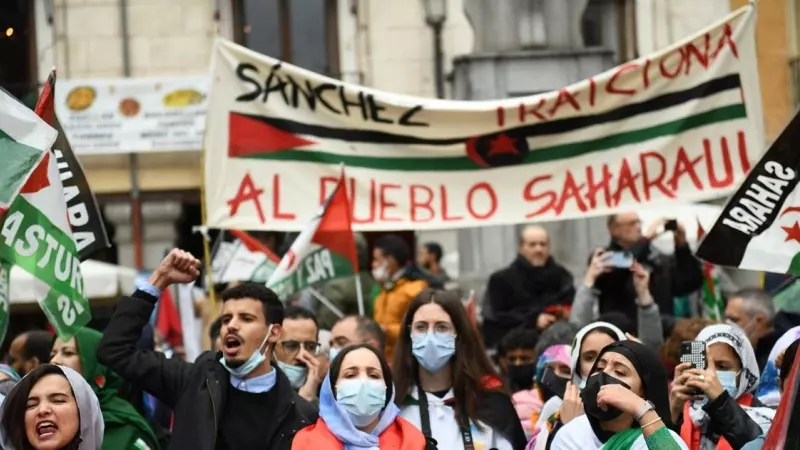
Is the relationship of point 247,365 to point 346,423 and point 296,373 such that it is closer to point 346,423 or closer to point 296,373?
point 346,423

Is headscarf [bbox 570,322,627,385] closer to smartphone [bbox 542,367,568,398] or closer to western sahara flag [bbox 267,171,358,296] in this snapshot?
smartphone [bbox 542,367,568,398]

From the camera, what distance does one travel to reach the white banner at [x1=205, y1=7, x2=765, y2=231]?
11469 mm

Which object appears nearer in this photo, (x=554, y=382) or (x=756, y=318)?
(x=554, y=382)

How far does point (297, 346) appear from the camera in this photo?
31.1ft

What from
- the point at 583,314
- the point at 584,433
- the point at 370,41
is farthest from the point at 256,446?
the point at 370,41

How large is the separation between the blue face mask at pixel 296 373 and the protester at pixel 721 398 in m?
2.19

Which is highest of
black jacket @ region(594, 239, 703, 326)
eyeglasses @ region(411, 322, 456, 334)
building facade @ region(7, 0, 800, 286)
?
building facade @ region(7, 0, 800, 286)

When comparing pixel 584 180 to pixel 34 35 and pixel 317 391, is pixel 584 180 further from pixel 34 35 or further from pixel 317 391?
pixel 34 35

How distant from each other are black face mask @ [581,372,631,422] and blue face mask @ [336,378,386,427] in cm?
99

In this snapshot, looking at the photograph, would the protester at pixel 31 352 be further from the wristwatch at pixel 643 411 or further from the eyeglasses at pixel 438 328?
the wristwatch at pixel 643 411

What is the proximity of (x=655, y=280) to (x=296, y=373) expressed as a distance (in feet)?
10.4

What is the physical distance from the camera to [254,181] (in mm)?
11594

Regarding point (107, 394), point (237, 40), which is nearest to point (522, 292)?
point (107, 394)

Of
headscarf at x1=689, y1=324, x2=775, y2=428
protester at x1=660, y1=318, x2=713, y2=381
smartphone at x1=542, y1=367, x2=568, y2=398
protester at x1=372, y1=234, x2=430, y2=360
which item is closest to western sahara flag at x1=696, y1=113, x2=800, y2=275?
headscarf at x1=689, y1=324, x2=775, y2=428
